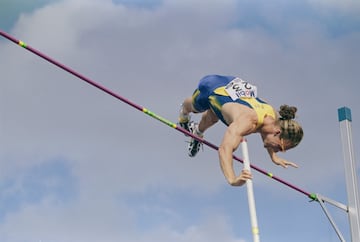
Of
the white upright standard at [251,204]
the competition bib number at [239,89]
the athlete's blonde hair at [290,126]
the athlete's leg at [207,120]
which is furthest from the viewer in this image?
the athlete's leg at [207,120]

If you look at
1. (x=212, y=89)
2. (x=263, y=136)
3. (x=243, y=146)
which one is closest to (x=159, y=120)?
(x=212, y=89)

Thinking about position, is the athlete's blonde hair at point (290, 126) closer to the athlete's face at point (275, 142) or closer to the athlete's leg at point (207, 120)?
the athlete's face at point (275, 142)

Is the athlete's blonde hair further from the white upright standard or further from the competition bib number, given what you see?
the white upright standard

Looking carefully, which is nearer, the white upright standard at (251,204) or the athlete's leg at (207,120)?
the white upright standard at (251,204)

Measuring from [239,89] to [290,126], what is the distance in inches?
21.3

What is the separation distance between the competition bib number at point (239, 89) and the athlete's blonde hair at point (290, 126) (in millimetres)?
333

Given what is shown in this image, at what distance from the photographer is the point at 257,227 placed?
138 inches

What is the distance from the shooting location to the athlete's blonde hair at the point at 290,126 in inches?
178

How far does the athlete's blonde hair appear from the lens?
14.9 feet

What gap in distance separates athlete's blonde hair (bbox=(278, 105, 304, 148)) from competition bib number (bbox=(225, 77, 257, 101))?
33cm

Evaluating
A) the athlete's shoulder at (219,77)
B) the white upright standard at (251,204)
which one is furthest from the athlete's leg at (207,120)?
the white upright standard at (251,204)

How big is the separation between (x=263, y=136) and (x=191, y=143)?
97 cm

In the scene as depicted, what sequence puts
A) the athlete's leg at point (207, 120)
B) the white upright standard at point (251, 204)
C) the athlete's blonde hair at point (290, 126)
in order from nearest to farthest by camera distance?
the white upright standard at point (251, 204)
the athlete's blonde hair at point (290, 126)
the athlete's leg at point (207, 120)

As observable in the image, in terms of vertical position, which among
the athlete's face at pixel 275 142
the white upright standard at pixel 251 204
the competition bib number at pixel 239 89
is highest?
the competition bib number at pixel 239 89
